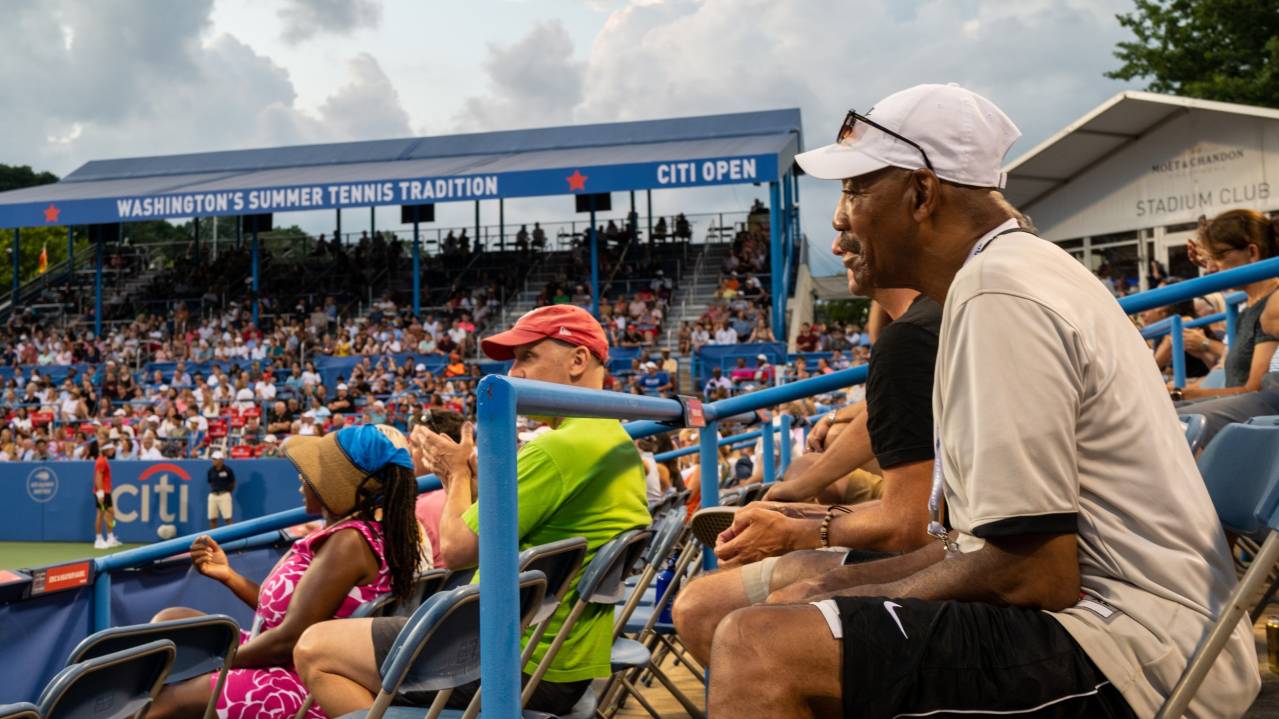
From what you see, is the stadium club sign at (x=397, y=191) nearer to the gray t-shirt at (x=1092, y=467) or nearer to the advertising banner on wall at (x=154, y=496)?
the advertising banner on wall at (x=154, y=496)

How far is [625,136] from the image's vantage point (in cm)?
3027

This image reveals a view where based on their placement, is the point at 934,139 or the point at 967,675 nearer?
the point at 967,675

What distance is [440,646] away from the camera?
7.50ft

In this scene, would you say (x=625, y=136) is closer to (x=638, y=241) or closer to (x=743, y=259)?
(x=638, y=241)

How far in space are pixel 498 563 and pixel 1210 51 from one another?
32397 millimetres

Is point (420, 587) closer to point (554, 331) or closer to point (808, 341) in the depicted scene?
point (554, 331)

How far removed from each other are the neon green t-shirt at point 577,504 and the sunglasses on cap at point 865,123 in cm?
124

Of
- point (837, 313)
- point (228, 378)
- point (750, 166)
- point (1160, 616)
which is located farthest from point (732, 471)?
point (837, 313)

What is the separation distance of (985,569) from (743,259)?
2612cm

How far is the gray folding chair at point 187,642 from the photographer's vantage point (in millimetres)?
2492

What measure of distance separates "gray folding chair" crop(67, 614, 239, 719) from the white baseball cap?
187cm

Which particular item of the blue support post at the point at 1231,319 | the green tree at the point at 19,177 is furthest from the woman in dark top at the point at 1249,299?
the green tree at the point at 19,177

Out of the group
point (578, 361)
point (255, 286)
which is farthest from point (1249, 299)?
point (255, 286)

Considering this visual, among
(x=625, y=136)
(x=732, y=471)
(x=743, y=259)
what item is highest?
(x=625, y=136)
